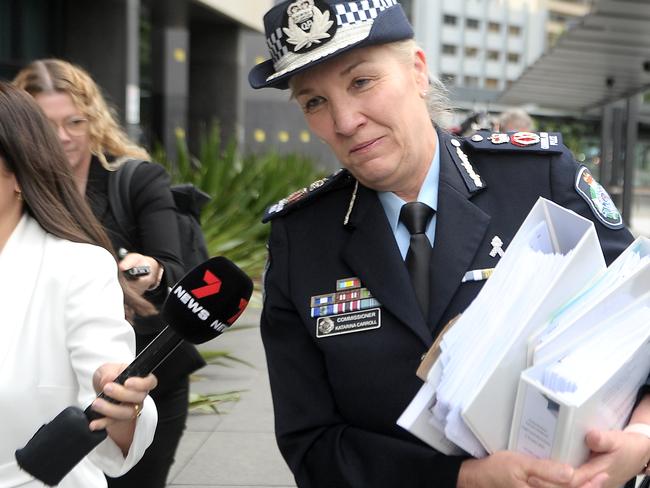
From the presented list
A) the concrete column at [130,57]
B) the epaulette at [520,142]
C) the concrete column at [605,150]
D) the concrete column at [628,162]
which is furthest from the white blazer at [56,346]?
the concrete column at [605,150]

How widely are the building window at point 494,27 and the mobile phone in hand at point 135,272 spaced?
89.6 metres

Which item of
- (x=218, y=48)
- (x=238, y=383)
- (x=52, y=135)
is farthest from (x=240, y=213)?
(x=218, y=48)

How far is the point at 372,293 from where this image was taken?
1971 millimetres

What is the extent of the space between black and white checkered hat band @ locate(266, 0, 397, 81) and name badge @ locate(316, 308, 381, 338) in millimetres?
491

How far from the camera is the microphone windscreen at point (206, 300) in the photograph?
63.3 inches

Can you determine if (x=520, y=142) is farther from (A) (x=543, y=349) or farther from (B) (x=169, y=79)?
(B) (x=169, y=79)

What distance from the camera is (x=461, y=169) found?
206 cm

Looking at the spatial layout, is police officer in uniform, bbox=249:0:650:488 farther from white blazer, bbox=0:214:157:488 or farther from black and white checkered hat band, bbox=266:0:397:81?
white blazer, bbox=0:214:157:488

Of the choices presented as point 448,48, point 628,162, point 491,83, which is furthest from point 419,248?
point 491,83

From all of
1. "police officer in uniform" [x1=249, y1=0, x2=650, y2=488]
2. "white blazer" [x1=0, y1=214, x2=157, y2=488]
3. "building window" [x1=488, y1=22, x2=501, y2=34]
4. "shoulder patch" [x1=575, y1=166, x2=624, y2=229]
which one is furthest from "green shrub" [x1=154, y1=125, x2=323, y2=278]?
"building window" [x1=488, y1=22, x2=501, y2=34]

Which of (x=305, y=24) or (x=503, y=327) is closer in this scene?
(x=503, y=327)

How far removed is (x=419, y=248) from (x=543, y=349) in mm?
551

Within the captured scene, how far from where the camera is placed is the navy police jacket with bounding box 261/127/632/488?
1.92 metres

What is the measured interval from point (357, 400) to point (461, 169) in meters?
0.52
